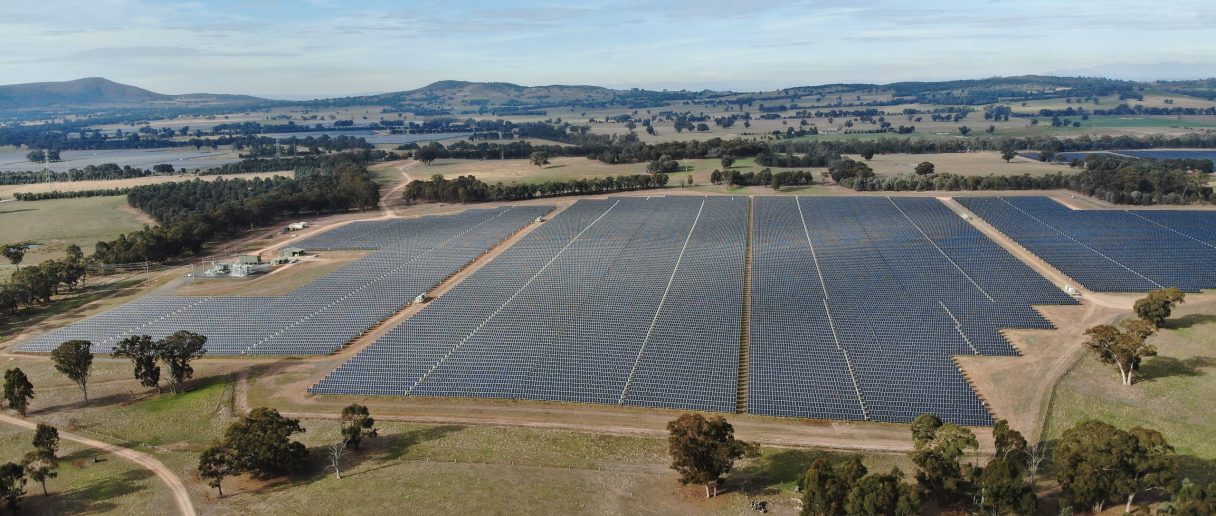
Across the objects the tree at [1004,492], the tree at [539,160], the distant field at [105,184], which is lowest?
the tree at [1004,492]

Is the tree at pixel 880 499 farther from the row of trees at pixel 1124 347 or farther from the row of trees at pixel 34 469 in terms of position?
the row of trees at pixel 34 469

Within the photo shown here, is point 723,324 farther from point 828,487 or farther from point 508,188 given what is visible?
point 508,188

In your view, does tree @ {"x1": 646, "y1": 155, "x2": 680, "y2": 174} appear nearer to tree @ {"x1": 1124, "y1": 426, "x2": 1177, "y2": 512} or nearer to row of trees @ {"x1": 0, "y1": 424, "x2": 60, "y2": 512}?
row of trees @ {"x1": 0, "y1": 424, "x2": 60, "y2": 512}

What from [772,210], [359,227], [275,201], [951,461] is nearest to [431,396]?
[951,461]

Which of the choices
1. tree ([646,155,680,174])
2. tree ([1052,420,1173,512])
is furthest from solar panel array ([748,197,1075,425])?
tree ([646,155,680,174])

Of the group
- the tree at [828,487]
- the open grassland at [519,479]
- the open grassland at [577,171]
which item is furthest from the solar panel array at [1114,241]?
the tree at [828,487]

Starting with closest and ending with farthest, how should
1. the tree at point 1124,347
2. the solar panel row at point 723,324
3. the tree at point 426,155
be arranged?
the tree at point 1124,347 < the solar panel row at point 723,324 < the tree at point 426,155
